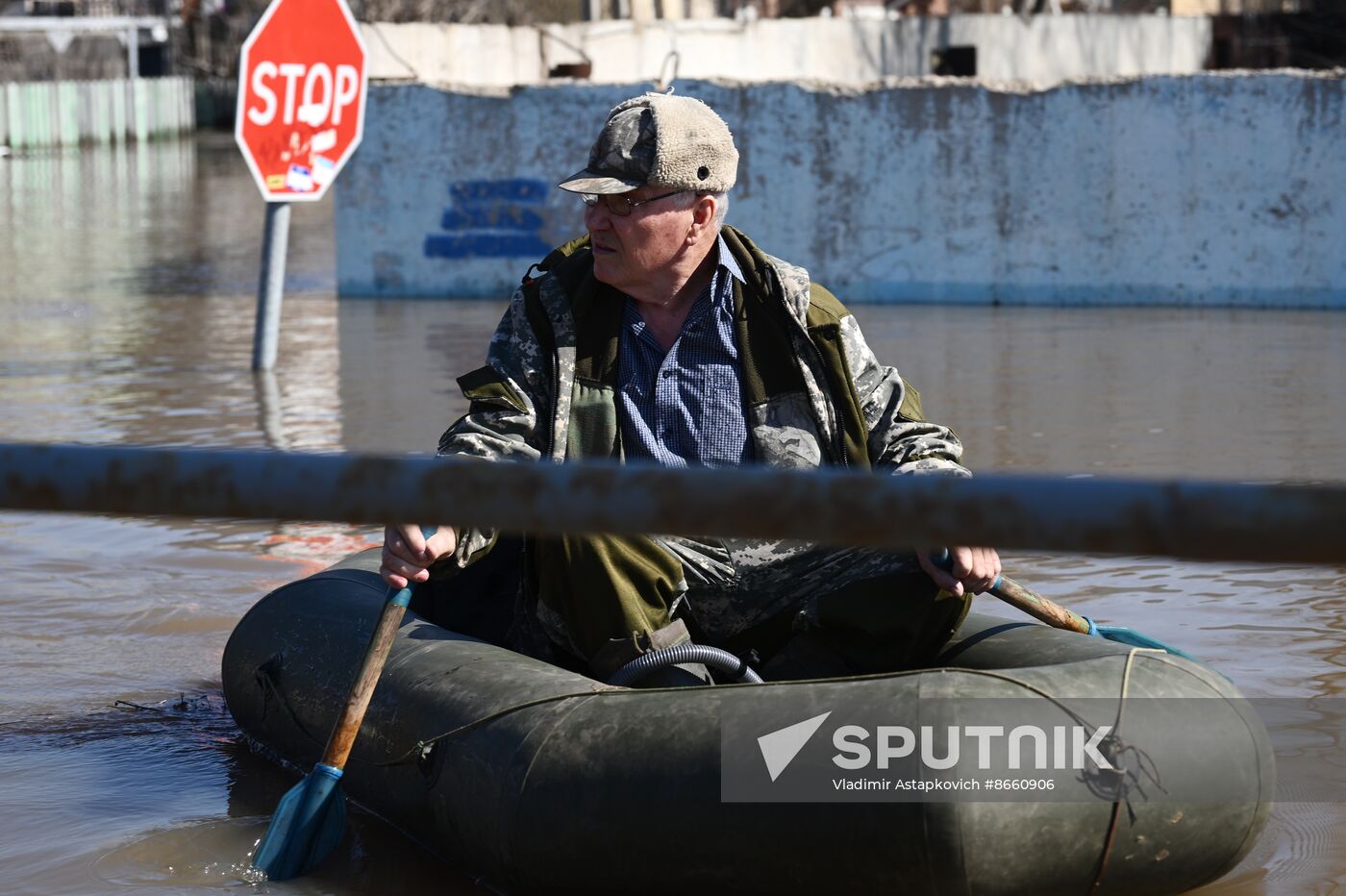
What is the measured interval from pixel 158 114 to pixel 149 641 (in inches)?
1334

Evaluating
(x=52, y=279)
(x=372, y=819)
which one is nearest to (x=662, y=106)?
(x=372, y=819)

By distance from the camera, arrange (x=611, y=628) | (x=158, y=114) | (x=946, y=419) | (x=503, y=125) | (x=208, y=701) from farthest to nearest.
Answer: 1. (x=158, y=114)
2. (x=503, y=125)
3. (x=946, y=419)
4. (x=208, y=701)
5. (x=611, y=628)

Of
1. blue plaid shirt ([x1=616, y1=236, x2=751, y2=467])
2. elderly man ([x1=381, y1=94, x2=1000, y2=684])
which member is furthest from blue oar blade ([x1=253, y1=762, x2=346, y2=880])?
blue plaid shirt ([x1=616, y1=236, x2=751, y2=467])

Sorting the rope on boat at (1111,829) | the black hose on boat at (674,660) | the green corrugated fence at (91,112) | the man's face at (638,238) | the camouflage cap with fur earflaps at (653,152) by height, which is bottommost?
the rope on boat at (1111,829)

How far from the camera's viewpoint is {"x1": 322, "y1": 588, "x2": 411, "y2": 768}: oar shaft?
3.44 m

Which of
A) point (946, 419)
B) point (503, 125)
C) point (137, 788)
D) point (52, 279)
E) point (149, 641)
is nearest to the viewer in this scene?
point (137, 788)

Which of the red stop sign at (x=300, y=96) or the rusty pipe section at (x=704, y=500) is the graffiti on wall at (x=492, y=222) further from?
the rusty pipe section at (x=704, y=500)

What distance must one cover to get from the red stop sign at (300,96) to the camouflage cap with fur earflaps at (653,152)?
16.2 feet

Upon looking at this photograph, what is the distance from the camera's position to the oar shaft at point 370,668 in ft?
11.3

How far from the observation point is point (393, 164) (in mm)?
12000

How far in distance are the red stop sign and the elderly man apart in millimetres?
4928

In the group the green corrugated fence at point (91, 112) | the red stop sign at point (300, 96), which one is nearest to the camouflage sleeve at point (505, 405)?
the red stop sign at point (300, 96)

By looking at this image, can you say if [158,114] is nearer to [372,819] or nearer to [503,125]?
[503,125]

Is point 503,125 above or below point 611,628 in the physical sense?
above
